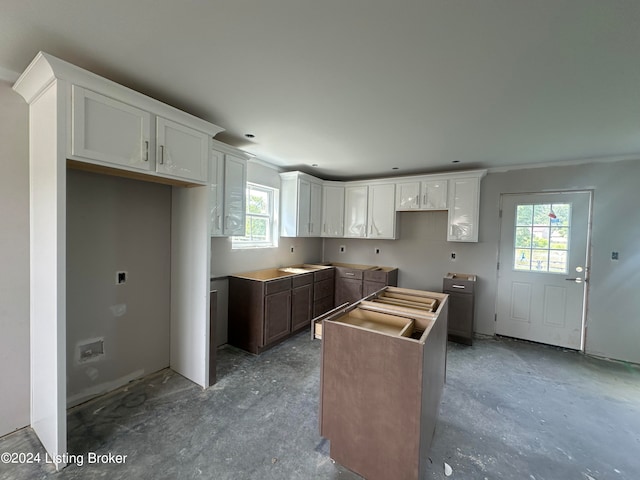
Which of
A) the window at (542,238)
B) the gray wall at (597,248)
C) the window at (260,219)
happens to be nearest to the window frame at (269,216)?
the window at (260,219)

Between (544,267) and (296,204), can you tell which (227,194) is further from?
(544,267)

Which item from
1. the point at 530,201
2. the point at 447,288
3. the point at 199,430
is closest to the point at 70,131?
the point at 199,430

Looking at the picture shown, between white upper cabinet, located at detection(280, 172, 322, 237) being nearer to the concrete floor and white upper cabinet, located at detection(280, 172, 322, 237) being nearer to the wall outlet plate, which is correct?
the concrete floor

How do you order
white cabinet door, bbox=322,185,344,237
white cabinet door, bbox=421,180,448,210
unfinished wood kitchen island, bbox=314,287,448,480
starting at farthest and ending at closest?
white cabinet door, bbox=322,185,344,237 < white cabinet door, bbox=421,180,448,210 < unfinished wood kitchen island, bbox=314,287,448,480

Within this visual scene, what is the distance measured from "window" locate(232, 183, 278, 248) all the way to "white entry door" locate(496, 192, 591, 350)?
344 centimetres

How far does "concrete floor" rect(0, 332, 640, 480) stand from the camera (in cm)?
171

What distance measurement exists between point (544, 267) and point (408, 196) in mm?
2098

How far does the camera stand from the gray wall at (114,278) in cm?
215

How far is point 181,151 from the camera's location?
219cm

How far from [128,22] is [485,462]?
11.0 feet

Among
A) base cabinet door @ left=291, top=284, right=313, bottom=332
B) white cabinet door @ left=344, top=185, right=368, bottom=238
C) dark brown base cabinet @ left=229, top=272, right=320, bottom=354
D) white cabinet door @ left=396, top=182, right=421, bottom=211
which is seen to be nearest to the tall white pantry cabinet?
dark brown base cabinet @ left=229, top=272, right=320, bottom=354

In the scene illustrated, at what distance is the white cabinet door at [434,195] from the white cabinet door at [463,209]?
0.31 feet

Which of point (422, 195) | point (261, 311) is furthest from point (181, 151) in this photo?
point (422, 195)

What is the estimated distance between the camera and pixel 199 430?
200 cm
